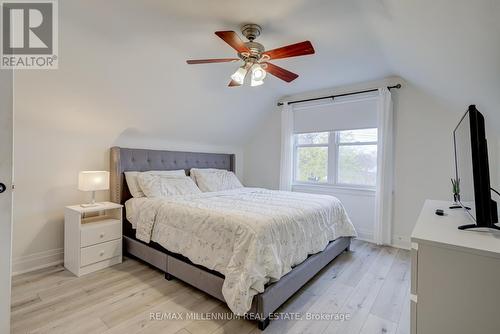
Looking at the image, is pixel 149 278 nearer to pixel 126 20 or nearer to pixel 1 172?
pixel 1 172

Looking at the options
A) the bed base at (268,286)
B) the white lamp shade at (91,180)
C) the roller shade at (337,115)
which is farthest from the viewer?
the roller shade at (337,115)

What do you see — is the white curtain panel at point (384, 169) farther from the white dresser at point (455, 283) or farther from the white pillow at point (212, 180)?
the white dresser at point (455, 283)

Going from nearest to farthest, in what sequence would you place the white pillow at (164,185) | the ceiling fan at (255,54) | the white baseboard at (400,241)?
the ceiling fan at (255,54) → the white pillow at (164,185) → the white baseboard at (400,241)

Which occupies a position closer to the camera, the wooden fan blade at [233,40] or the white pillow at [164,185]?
the wooden fan blade at [233,40]

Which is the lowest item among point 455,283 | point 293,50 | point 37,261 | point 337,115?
point 37,261

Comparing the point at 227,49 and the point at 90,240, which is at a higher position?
the point at 227,49

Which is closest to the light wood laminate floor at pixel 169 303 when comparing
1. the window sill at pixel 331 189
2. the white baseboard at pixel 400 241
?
the white baseboard at pixel 400 241

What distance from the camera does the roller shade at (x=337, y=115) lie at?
11.9ft

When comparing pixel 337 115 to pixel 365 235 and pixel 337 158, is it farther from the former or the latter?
pixel 365 235

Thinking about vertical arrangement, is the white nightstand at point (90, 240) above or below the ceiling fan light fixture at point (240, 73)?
below

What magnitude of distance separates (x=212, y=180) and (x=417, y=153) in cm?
299

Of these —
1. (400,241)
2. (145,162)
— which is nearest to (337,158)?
(400,241)

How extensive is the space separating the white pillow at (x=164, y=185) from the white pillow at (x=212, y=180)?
316mm

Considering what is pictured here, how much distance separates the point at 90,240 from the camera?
2518 mm
